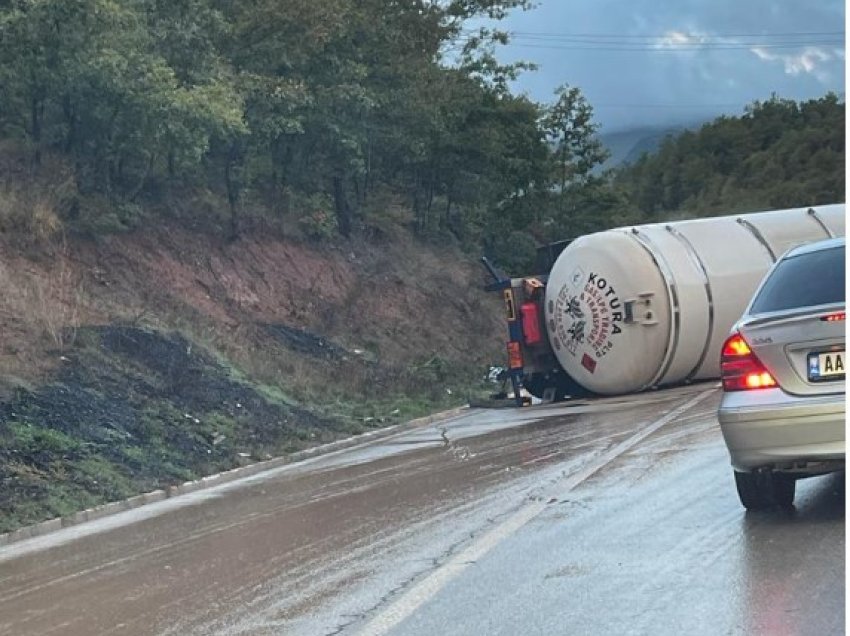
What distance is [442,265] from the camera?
34.6m

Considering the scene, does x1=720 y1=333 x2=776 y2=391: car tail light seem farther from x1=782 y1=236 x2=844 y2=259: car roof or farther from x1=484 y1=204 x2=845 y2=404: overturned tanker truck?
x1=484 y1=204 x2=845 y2=404: overturned tanker truck

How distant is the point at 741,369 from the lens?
8.11 meters

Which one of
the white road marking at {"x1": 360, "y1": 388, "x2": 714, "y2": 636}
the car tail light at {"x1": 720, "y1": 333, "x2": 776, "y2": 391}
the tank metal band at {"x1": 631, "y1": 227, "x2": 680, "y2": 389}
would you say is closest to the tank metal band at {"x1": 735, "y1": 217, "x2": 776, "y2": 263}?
the tank metal band at {"x1": 631, "y1": 227, "x2": 680, "y2": 389}

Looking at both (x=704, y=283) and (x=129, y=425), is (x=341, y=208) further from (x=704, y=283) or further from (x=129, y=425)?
(x=129, y=425)

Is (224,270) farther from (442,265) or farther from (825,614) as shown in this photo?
(825,614)

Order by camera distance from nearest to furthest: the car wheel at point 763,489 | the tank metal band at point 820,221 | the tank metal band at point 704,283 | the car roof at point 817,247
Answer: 1. the car wheel at point 763,489
2. the car roof at point 817,247
3. the tank metal band at point 704,283
4. the tank metal band at point 820,221

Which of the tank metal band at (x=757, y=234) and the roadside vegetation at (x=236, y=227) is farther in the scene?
the tank metal band at (x=757, y=234)

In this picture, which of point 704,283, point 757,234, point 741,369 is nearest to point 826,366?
point 741,369

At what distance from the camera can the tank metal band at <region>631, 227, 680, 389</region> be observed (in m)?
20.0

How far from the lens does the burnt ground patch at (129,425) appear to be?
531 inches

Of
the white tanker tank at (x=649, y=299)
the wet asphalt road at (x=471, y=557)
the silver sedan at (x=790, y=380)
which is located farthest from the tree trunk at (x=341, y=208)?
the silver sedan at (x=790, y=380)

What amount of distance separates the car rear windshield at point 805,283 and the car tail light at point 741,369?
1.17ft

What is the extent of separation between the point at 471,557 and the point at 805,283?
2849mm

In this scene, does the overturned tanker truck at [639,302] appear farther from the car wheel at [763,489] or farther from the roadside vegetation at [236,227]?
the car wheel at [763,489]
